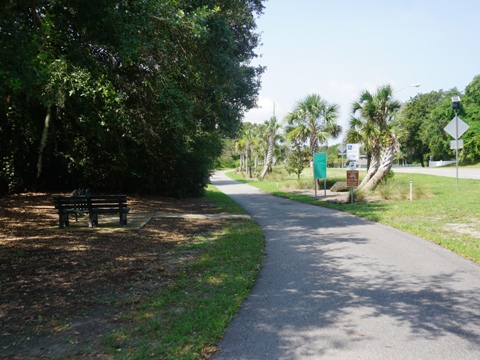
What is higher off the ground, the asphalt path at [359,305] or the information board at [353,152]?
the information board at [353,152]

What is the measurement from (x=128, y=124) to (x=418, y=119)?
73309 mm

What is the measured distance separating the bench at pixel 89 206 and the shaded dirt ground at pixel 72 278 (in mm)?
505

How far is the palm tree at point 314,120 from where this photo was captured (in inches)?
1080

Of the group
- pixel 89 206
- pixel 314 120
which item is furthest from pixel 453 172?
pixel 89 206

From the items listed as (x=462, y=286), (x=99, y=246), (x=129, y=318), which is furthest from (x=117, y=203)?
(x=462, y=286)

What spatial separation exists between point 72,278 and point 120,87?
7.60 metres

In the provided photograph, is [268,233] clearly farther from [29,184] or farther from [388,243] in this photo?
[29,184]

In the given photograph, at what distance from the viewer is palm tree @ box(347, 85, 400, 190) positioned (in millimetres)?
20016

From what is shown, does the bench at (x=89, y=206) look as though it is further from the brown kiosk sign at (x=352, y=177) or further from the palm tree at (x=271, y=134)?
the palm tree at (x=271, y=134)

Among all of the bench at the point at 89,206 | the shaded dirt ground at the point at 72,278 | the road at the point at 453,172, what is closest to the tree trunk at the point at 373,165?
the road at the point at 453,172

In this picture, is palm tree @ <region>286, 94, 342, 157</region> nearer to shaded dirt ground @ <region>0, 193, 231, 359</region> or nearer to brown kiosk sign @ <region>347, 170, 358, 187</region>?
brown kiosk sign @ <region>347, 170, 358, 187</region>

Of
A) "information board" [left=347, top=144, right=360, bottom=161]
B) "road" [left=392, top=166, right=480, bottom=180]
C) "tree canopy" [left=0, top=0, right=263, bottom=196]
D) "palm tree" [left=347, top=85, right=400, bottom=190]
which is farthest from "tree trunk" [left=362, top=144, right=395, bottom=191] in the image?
"road" [left=392, top=166, right=480, bottom=180]

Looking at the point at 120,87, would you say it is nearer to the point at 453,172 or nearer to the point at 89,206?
the point at 89,206

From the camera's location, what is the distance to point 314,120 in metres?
27.6
